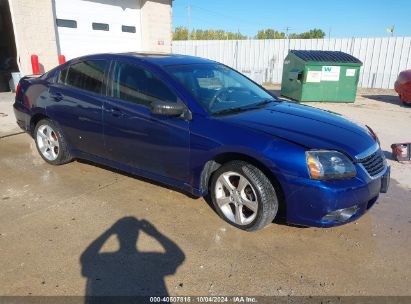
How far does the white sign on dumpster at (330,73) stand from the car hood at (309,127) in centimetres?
705

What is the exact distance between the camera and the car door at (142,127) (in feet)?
11.1

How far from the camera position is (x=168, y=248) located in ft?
9.61

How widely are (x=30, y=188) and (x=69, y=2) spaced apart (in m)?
9.03

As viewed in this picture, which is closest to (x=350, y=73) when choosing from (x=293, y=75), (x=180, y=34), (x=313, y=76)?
(x=313, y=76)

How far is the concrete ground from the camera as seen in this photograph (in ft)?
8.23

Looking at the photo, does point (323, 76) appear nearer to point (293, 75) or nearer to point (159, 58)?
point (293, 75)

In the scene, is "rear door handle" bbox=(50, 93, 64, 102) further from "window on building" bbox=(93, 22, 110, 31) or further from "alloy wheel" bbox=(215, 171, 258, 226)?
"window on building" bbox=(93, 22, 110, 31)

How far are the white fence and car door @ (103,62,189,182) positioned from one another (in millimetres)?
9600

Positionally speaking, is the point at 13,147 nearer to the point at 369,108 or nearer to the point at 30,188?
the point at 30,188

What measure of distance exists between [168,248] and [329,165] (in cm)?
147

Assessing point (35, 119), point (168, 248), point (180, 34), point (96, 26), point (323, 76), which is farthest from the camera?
point (180, 34)

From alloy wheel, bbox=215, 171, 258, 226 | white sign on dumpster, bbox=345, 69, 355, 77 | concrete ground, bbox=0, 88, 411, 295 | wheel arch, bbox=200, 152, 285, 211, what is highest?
white sign on dumpster, bbox=345, 69, 355, 77

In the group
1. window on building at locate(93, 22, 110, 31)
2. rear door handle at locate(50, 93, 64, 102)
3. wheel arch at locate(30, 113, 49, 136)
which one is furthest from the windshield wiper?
window on building at locate(93, 22, 110, 31)

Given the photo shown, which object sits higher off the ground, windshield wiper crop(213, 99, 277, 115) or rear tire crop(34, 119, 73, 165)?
windshield wiper crop(213, 99, 277, 115)
